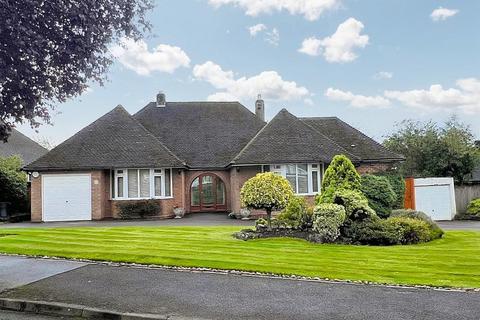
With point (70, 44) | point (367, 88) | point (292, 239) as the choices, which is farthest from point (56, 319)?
point (367, 88)

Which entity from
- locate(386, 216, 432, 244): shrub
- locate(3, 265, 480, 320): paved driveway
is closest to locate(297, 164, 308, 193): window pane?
locate(386, 216, 432, 244): shrub

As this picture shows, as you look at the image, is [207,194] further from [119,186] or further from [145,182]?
[119,186]

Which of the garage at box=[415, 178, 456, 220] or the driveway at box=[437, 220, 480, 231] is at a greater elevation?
the garage at box=[415, 178, 456, 220]

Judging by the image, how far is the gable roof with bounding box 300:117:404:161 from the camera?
1002 inches

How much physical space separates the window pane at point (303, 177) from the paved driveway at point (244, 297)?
51.9 ft

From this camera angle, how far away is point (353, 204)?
13789 millimetres

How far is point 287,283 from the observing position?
8.02m

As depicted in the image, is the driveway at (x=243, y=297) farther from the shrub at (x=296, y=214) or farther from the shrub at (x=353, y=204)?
the shrub at (x=296, y=214)

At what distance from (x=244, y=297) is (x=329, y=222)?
261 inches

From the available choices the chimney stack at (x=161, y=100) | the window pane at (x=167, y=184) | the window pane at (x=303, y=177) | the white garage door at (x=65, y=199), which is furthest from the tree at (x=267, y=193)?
the chimney stack at (x=161, y=100)

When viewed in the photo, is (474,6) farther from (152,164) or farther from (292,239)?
(152,164)

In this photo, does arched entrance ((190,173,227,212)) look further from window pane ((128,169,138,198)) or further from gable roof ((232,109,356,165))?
window pane ((128,169,138,198))

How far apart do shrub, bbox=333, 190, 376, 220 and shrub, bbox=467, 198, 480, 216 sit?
13072 mm

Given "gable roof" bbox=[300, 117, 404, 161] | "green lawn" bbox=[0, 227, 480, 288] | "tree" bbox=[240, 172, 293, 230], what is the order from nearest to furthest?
1. "green lawn" bbox=[0, 227, 480, 288]
2. "tree" bbox=[240, 172, 293, 230]
3. "gable roof" bbox=[300, 117, 404, 161]
